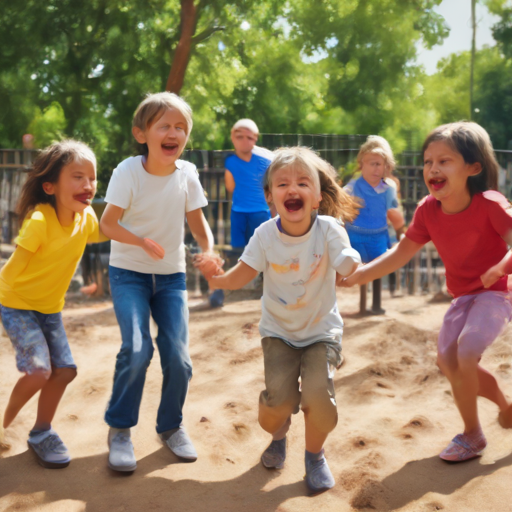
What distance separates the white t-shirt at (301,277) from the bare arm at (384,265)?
0.65ft

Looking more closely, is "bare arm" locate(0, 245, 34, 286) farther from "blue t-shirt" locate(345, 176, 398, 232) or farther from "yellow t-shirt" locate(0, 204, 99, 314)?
"blue t-shirt" locate(345, 176, 398, 232)

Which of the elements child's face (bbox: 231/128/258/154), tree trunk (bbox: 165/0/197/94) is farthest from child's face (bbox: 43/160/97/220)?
tree trunk (bbox: 165/0/197/94)

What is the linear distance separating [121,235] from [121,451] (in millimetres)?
947

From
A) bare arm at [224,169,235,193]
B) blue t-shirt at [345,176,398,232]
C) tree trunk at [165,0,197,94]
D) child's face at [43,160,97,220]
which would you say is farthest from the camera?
tree trunk at [165,0,197,94]

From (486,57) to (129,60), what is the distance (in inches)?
190

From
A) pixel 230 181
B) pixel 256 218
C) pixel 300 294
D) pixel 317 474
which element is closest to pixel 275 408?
pixel 317 474

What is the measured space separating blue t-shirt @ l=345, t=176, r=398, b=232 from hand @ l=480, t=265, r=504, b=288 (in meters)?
2.55

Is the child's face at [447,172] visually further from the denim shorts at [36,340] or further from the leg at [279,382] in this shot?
the denim shorts at [36,340]

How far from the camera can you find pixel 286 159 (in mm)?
2658

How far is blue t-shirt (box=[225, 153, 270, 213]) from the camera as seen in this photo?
6.01 meters

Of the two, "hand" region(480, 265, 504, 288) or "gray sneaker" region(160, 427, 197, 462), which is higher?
"hand" region(480, 265, 504, 288)

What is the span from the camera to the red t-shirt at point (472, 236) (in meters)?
2.75

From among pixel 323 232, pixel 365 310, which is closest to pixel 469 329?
pixel 323 232

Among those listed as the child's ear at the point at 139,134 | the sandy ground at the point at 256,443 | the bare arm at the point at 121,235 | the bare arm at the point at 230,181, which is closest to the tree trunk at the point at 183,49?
the bare arm at the point at 230,181
